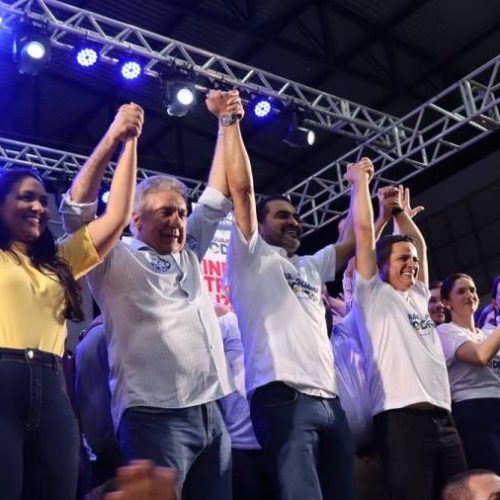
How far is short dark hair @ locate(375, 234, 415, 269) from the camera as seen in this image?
290 cm

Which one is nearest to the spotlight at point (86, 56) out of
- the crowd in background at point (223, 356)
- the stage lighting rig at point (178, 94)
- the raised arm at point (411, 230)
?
the stage lighting rig at point (178, 94)

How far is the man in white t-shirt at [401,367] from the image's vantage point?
95.0 inches

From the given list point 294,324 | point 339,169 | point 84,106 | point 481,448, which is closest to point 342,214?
point 339,169

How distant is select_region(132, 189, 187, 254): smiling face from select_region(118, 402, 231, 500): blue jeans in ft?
1.57

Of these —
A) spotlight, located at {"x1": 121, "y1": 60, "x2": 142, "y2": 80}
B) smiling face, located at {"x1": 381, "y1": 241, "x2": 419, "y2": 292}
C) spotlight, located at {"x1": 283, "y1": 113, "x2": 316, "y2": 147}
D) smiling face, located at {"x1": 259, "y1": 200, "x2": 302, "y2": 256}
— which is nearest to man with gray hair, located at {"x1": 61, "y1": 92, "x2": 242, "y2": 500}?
smiling face, located at {"x1": 259, "y1": 200, "x2": 302, "y2": 256}

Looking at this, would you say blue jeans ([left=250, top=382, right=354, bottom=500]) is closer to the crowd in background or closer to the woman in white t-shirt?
the crowd in background

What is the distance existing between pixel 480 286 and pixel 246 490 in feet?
20.1

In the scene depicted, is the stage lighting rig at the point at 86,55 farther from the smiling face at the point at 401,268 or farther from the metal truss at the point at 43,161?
the smiling face at the point at 401,268

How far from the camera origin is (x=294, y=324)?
2.27 m

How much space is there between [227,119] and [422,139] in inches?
209

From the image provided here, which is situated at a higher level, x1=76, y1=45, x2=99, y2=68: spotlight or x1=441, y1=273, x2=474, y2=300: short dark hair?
x1=76, y1=45, x2=99, y2=68: spotlight

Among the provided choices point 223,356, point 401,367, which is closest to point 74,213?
point 223,356

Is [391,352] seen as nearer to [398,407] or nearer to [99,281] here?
[398,407]

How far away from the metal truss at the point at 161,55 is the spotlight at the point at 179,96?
16cm
